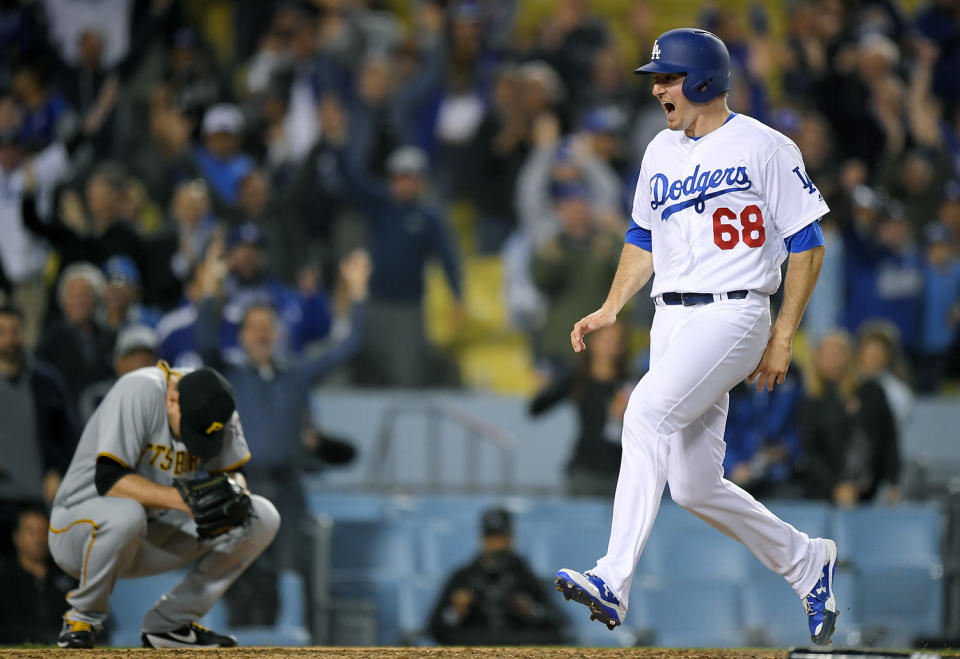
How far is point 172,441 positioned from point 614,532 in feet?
5.98

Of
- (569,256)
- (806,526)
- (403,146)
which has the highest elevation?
(403,146)

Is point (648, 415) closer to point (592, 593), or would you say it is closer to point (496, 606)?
point (592, 593)

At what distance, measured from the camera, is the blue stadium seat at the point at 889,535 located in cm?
702

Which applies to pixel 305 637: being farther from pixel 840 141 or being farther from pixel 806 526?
pixel 840 141

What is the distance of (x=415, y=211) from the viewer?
28.7 ft

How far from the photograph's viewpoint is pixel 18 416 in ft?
22.3

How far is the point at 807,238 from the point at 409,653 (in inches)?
75.0

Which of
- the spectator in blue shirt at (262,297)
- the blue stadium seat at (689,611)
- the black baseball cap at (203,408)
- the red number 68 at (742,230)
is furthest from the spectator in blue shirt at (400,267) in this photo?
the red number 68 at (742,230)

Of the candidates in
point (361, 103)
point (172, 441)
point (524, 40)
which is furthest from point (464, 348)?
point (172, 441)

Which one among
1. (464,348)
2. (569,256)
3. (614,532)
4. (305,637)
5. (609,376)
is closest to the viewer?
(614,532)

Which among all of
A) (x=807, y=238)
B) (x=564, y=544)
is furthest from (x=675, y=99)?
(x=564, y=544)

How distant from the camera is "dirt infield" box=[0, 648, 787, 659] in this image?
13.8ft

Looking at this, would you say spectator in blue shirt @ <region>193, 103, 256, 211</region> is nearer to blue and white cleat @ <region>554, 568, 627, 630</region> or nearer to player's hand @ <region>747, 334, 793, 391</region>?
player's hand @ <region>747, 334, 793, 391</region>

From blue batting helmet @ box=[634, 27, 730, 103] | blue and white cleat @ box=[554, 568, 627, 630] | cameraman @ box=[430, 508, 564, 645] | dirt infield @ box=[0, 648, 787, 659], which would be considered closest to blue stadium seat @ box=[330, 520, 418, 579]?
cameraman @ box=[430, 508, 564, 645]
